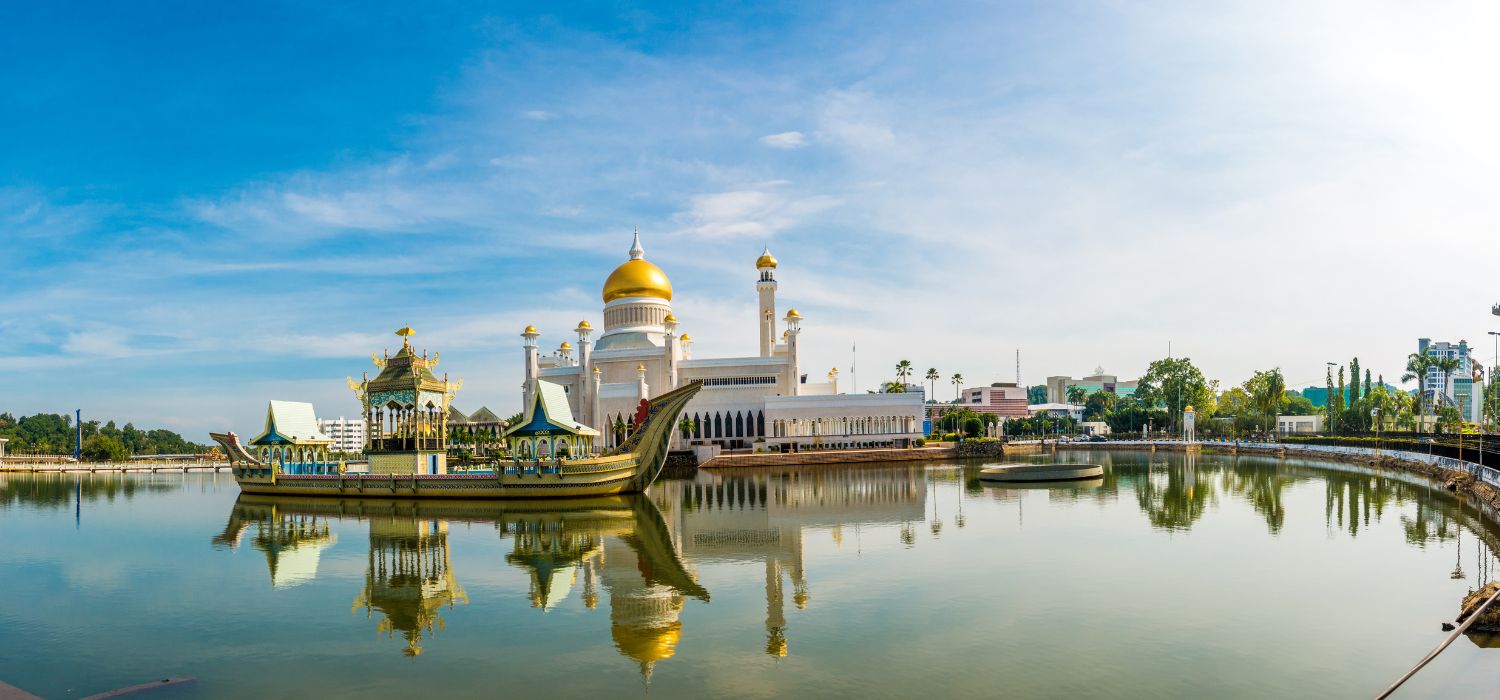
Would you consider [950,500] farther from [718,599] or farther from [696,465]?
→ [696,465]

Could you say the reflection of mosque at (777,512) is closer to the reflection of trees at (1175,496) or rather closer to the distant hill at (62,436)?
the reflection of trees at (1175,496)

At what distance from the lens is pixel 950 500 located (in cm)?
2755

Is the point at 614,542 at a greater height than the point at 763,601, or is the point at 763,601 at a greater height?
the point at 763,601

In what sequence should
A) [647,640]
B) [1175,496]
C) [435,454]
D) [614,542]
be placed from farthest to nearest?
1. [435,454]
2. [1175,496]
3. [614,542]
4. [647,640]

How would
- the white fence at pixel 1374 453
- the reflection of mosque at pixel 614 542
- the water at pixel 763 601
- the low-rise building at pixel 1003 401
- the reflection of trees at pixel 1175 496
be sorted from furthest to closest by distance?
the low-rise building at pixel 1003 401 → the white fence at pixel 1374 453 → the reflection of trees at pixel 1175 496 → the reflection of mosque at pixel 614 542 → the water at pixel 763 601

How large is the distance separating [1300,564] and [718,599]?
10371 millimetres

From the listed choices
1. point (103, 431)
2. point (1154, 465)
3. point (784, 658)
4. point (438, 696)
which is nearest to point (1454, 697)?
point (784, 658)

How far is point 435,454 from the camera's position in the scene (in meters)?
30.9

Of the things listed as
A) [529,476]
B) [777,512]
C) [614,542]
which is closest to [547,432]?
[529,476]

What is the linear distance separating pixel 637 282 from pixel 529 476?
31.7m

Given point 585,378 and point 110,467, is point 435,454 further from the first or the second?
point 110,467

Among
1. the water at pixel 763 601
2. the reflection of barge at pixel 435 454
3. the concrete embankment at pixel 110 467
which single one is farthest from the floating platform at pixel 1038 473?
the concrete embankment at pixel 110 467

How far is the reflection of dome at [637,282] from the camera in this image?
192 ft

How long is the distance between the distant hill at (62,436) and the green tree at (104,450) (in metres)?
11.6
